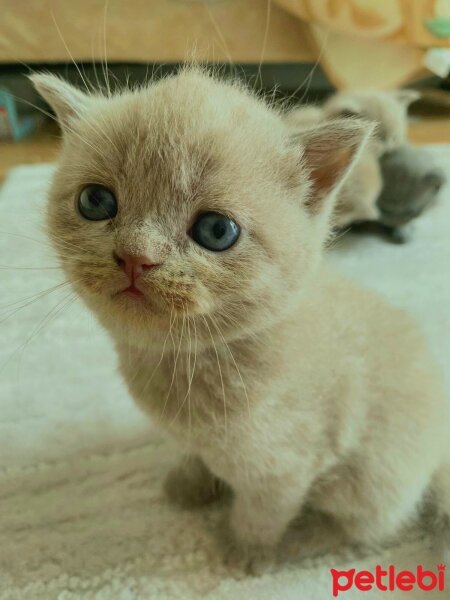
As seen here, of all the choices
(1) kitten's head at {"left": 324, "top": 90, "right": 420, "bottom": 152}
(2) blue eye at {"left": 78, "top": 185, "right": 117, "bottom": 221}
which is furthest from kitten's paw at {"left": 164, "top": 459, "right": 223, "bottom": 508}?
(1) kitten's head at {"left": 324, "top": 90, "right": 420, "bottom": 152}

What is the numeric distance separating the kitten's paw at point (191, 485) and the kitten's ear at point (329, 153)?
466 millimetres

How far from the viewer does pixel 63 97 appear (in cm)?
64

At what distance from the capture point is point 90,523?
2.70 ft

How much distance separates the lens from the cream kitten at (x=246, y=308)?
1.74 ft

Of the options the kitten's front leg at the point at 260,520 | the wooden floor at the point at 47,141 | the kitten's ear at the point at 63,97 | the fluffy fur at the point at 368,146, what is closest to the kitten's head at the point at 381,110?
the fluffy fur at the point at 368,146

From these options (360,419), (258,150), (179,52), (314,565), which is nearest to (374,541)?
(314,565)

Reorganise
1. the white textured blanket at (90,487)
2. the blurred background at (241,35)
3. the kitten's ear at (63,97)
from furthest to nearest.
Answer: the blurred background at (241,35), the white textured blanket at (90,487), the kitten's ear at (63,97)

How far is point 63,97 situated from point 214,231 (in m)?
0.26

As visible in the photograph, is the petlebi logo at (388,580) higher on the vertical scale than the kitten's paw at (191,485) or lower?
lower

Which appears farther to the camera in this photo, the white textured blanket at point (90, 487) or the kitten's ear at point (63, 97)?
the white textured blanket at point (90, 487)

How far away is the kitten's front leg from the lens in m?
0.70

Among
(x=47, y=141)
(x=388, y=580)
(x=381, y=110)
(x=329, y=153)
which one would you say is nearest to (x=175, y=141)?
(x=329, y=153)

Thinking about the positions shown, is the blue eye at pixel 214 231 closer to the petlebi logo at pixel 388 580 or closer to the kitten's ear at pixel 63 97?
the kitten's ear at pixel 63 97

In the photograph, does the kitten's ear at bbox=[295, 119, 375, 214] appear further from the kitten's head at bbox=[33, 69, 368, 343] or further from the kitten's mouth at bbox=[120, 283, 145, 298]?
the kitten's mouth at bbox=[120, 283, 145, 298]
